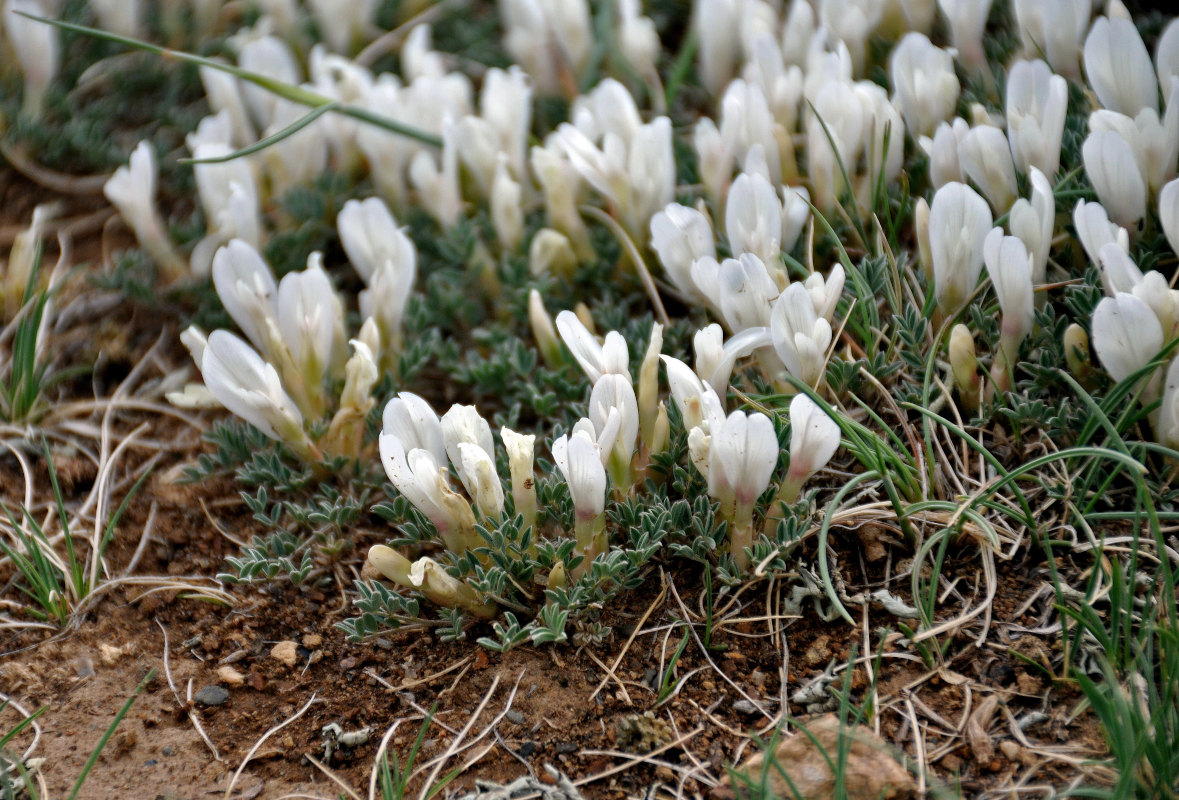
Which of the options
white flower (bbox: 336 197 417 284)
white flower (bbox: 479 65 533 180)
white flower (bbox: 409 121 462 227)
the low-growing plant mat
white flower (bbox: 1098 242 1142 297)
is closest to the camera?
the low-growing plant mat

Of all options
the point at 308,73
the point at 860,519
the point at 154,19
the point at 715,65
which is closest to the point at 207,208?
the point at 308,73

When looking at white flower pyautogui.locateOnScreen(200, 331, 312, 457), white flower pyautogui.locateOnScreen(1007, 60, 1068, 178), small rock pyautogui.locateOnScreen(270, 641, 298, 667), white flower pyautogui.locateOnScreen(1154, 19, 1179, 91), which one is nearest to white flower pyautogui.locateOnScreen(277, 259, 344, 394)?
white flower pyautogui.locateOnScreen(200, 331, 312, 457)

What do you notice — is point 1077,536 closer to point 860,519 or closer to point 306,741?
point 860,519

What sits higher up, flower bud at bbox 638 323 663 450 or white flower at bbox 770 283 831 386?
white flower at bbox 770 283 831 386

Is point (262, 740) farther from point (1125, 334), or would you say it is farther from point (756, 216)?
point (1125, 334)

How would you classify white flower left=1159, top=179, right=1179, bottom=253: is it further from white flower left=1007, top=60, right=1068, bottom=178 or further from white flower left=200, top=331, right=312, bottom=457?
white flower left=200, top=331, right=312, bottom=457

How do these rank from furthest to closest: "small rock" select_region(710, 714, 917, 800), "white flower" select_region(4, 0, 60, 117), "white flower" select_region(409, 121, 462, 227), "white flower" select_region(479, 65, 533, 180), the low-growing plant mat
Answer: "white flower" select_region(4, 0, 60, 117) < "white flower" select_region(479, 65, 533, 180) < "white flower" select_region(409, 121, 462, 227) < the low-growing plant mat < "small rock" select_region(710, 714, 917, 800)
